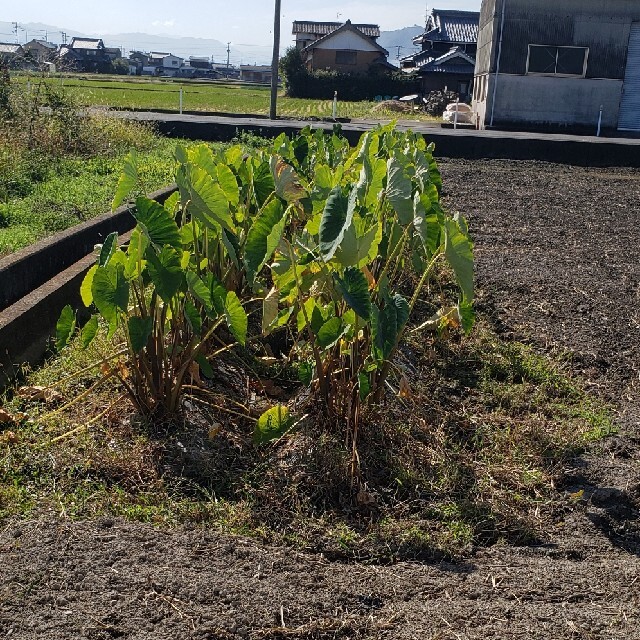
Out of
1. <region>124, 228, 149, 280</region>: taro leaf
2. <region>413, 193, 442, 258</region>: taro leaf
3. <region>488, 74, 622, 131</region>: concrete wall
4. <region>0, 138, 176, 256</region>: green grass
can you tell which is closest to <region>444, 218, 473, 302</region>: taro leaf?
<region>413, 193, 442, 258</region>: taro leaf

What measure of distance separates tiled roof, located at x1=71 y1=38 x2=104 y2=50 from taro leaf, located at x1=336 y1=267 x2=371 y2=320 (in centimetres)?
10304

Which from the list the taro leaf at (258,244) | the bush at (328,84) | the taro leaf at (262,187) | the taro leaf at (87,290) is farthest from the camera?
the bush at (328,84)

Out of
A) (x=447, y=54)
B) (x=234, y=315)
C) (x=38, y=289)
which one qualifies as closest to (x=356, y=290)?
(x=234, y=315)

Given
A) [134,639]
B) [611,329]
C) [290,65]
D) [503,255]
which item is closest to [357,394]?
[134,639]

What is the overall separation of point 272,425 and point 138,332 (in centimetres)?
60

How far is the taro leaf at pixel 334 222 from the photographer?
311cm

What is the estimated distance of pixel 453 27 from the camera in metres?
53.0

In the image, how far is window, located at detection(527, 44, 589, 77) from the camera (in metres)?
25.3

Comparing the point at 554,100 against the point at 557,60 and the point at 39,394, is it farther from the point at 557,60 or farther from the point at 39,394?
the point at 39,394

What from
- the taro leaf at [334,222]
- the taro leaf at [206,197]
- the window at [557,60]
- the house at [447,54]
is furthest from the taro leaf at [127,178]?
the house at [447,54]

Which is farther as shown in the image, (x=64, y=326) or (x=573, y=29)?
(x=573, y=29)

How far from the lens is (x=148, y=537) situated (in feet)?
9.30

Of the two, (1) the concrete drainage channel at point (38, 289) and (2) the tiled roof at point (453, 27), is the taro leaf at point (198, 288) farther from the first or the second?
(2) the tiled roof at point (453, 27)

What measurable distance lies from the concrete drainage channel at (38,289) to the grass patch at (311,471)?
20 cm
